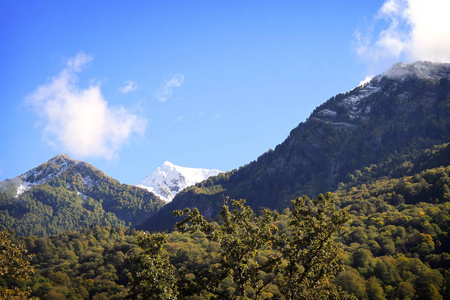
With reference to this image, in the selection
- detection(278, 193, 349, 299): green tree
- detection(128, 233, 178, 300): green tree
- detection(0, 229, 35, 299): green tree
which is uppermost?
detection(0, 229, 35, 299): green tree

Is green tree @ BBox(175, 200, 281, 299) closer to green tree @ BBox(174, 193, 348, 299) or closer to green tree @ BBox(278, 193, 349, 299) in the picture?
green tree @ BBox(174, 193, 348, 299)

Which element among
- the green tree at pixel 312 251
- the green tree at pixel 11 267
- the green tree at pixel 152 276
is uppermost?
the green tree at pixel 11 267

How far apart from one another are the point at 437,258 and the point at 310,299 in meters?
151

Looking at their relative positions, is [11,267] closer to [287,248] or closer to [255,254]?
[255,254]

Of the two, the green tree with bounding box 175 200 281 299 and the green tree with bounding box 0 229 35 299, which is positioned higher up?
the green tree with bounding box 0 229 35 299

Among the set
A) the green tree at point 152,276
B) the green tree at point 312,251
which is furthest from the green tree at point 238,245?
the green tree at point 152,276

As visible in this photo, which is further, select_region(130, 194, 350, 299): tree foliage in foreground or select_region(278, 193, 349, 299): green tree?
select_region(278, 193, 349, 299): green tree

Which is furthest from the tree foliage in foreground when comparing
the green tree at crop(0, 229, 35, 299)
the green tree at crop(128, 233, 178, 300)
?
the green tree at crop(0, 229, 35, 299)

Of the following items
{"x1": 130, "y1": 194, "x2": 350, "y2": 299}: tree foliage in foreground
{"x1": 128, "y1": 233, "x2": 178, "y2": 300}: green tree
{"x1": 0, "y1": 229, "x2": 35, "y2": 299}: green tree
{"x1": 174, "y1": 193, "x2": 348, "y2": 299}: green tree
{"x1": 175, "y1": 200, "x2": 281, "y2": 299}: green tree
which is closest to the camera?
{"x1": 128, "y1": 233, "x2": 178, "y2": 300}: green tree

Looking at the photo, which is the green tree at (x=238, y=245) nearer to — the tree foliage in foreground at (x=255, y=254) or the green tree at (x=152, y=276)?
the tree foliage in foreground at (x=255, y=254)

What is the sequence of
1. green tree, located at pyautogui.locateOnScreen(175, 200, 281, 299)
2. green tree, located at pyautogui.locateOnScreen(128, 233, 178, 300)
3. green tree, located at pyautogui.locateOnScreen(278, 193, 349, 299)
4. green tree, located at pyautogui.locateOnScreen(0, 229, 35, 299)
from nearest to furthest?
green tree, located at pyautogui.locateOnScreen(128, 233, 178, 300)
green tree, located at pyautogui.locateOnScreen(278, 193, 349, 299)
green tree, located at pyautogui.locateOnScreen(175, 200, 281, 299)
green tree, located at pyautogui.locateOnScreen(0, 229, 35, 299)

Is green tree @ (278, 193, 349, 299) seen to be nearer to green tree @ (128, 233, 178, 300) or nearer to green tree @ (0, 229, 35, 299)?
green tree @ (128, 233, 178, 300)

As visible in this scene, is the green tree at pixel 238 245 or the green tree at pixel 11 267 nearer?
the green tree at pixel 238 245

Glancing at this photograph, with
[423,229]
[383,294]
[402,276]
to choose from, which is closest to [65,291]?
[383,294]
